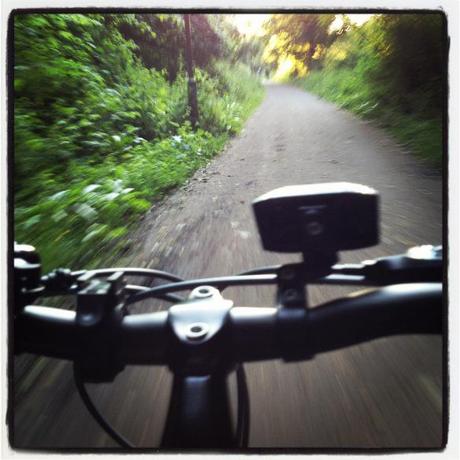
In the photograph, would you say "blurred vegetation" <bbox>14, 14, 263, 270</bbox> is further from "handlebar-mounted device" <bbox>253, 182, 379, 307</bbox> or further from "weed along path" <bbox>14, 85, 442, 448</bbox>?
"handlebar-mounted device" <bbox>253, 182, 379, 307</bbox>

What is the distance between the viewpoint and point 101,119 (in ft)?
5.21

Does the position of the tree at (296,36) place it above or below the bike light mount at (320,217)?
above

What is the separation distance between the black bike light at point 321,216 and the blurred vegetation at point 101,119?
1.63ft

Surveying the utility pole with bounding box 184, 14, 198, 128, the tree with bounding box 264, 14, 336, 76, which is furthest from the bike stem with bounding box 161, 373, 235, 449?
the utility pole with bounding box 184, 14, 198, 128

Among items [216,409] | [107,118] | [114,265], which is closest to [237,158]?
[107,118]

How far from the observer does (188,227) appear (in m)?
1.46

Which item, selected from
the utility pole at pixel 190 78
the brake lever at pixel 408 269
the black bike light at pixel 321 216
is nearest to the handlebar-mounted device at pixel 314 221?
the black bike light at pixel 321 216

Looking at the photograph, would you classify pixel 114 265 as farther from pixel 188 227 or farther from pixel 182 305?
pixel 188 227

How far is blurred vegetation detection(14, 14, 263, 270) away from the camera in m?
0.82

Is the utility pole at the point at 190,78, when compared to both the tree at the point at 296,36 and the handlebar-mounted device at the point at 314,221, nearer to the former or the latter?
the tree at the point at 296,36


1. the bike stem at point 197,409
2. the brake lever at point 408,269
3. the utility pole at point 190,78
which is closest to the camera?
the bike stem at point 197,409

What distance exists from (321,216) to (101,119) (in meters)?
1.39

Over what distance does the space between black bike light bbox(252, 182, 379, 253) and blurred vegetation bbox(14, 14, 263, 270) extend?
498mm

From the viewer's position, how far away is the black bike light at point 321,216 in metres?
0.53
